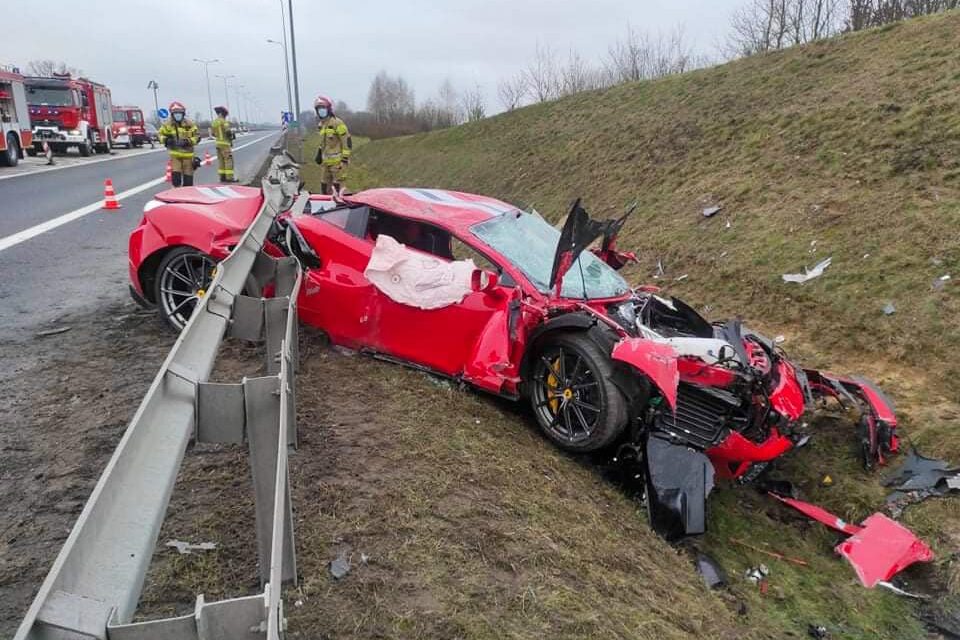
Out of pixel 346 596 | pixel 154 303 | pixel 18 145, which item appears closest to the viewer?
pixel 346 596

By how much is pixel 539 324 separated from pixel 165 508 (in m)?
3.29

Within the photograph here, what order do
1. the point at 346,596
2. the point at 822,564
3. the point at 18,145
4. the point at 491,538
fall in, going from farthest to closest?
the point at 18,145, the point at 822,564, the point at 491,538, the point at 346,596

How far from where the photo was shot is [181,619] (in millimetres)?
1245

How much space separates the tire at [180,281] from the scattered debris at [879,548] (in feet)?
16.1

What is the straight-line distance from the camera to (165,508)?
4.97ft

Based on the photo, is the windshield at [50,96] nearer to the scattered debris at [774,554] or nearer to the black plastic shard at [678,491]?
the black plastic shard at [678,491]

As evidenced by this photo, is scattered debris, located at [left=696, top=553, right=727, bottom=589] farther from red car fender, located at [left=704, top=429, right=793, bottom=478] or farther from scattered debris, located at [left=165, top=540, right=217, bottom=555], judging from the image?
scattered debris, located at [left=165, top=540, right=217, bottom=555]

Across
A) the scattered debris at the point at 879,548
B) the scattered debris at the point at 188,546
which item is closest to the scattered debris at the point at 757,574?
the scattered debris at the point at 879,548

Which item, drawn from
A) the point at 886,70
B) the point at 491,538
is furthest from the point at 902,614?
the point at 886,70

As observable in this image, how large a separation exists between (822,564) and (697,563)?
0.89 m

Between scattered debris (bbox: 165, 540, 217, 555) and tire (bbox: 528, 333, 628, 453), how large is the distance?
236 cm

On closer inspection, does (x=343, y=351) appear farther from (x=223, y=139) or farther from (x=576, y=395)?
(x=223, y=139)

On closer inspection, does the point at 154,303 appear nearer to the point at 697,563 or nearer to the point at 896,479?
the point at 697,563

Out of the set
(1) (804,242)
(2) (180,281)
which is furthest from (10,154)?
(1) (804,242)
